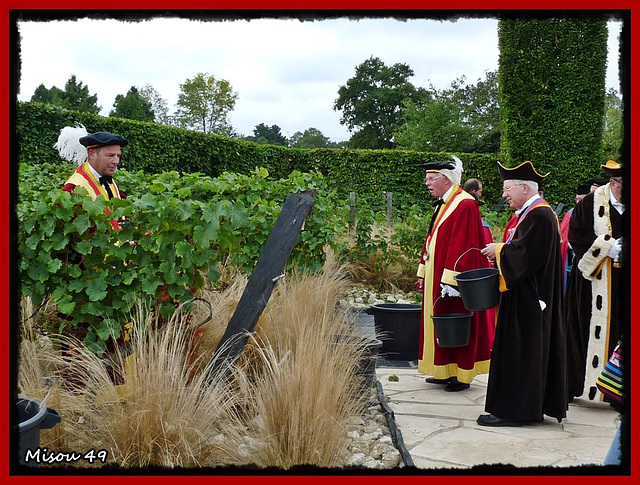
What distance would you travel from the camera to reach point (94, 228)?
3.94 metres

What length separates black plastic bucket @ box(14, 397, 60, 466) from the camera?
2428 millimetres

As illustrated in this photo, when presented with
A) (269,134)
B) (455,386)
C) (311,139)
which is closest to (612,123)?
(455,386)

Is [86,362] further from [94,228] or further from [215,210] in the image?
[215,210]

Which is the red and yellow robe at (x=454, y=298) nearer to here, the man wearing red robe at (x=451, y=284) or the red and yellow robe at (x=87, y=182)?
the man wearing red robe at (x=451, y=284)

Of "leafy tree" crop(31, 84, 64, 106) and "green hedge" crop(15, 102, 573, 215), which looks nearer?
"green hedge" crop(15, 102, 573, 215)

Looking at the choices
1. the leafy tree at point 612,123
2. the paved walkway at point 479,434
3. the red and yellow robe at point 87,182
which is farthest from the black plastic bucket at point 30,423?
the leafy tree at point 612,123

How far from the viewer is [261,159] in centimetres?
1891

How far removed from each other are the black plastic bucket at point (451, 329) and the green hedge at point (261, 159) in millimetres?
7778

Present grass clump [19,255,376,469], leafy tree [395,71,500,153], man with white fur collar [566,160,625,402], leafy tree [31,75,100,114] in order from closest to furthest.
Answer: grass clump [19,255,376,469]
man with white fur collar [566,160,625,402]
leafy tree [395,71,500,153]
leafy tree [31,75,100,114]

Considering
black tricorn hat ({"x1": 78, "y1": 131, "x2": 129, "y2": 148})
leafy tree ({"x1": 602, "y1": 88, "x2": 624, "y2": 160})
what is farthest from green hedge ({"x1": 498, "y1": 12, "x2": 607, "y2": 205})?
black tricorn hat ({"x1": 78, "y1": 131, "x2": 129, "y2": 148})

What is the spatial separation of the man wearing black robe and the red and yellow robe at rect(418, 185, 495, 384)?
35.0 inches

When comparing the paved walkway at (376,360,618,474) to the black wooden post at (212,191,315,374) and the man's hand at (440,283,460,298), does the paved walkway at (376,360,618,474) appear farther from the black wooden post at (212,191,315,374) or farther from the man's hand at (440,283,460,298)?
the black wooden post at (212,191,315,374)

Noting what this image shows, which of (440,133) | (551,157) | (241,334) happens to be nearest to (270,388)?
(241,334)

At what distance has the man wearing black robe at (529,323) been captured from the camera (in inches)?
171
